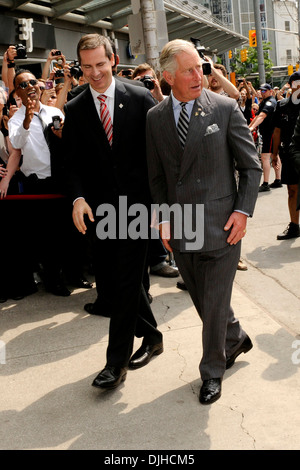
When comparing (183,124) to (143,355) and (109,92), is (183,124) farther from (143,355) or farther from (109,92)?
(143,355)

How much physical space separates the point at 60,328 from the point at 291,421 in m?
2.32

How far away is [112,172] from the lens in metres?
3.84

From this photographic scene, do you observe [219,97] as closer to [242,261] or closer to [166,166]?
[166,166]

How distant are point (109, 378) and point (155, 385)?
0.96 feet

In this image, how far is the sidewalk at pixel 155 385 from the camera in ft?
10.6

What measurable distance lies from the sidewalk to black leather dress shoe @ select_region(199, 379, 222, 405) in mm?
38

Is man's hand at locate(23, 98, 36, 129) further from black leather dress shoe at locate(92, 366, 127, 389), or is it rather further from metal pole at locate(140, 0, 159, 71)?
metal pole at locate(140, 0, 159, 71)

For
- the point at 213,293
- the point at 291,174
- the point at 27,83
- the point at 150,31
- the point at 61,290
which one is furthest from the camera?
the point at 150,31

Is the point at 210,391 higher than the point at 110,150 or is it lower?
lower

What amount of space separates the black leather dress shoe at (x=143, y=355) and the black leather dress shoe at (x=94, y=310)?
104 cm

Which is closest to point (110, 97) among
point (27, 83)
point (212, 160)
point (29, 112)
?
point (212, 160)

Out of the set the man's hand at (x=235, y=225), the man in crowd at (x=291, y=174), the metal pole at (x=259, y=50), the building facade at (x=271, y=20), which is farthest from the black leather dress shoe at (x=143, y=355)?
the building facade at (x=271, y=20)

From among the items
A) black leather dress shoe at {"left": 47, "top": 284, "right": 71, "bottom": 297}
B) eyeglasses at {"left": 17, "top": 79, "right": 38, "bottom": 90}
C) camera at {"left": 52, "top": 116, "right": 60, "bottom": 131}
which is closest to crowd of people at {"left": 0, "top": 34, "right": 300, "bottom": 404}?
black leather dress shoe at {"left": 47, "top": 284, "right": 71, "bottom": 297}

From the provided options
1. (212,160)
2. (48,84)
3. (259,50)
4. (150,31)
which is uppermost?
(259,50)
